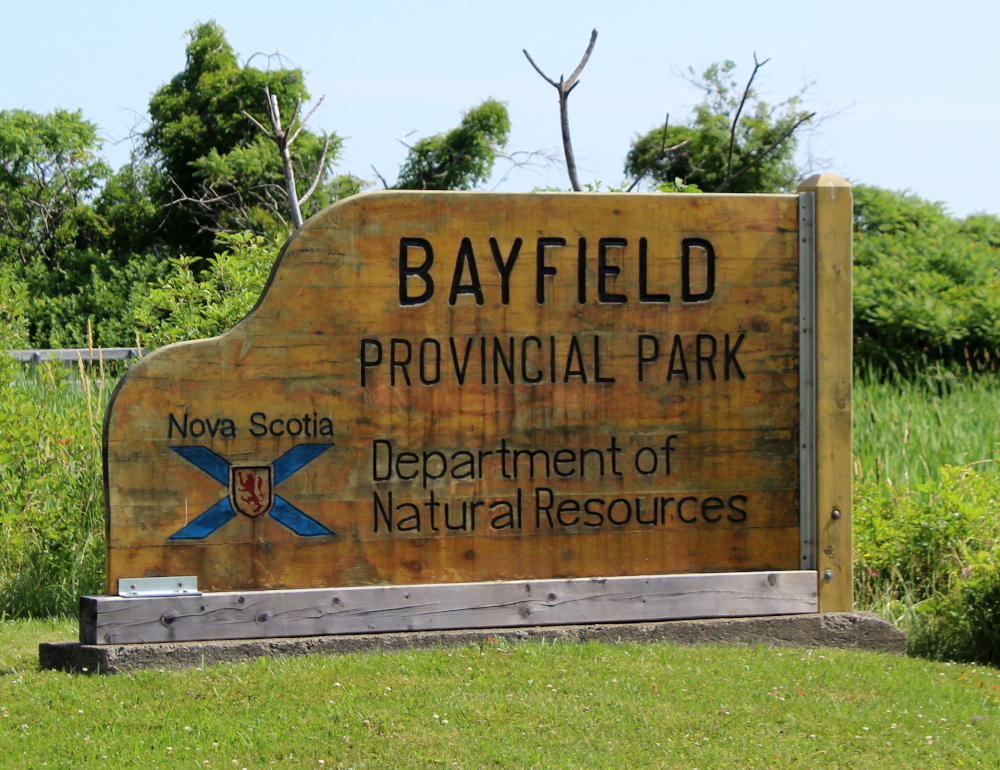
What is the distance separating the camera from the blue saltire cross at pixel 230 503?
4891mm

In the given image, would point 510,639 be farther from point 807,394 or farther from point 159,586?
point 807,394

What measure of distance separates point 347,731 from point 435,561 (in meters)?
1.17

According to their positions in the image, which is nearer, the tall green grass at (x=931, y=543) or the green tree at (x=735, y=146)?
the tall green grass at (x=931, y=543)

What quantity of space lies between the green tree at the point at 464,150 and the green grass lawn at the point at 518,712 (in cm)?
2209

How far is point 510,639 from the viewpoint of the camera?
507 centimetres

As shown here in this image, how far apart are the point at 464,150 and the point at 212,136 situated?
6063 millimetres

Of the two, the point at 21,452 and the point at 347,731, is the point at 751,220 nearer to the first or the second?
the point at 347,731

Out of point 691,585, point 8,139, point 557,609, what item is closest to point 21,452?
point 557,609

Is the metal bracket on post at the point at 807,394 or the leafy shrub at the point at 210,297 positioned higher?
the leafy shrub at the point at 210,297

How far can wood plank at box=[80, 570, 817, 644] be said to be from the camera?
4.84 metres

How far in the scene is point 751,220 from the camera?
536 cm

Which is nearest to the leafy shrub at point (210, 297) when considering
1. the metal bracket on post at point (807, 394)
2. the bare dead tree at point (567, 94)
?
the bare dead tree at point (567, 94)

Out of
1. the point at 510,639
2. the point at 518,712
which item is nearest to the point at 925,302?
the point at 510,639

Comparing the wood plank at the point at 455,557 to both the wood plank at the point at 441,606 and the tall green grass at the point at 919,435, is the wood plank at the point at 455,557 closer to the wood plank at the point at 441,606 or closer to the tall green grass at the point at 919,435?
the wood plank at the point at 441,606
